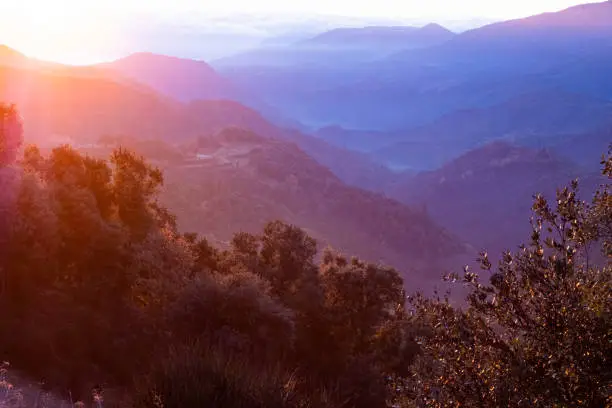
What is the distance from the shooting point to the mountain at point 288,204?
86625 mm

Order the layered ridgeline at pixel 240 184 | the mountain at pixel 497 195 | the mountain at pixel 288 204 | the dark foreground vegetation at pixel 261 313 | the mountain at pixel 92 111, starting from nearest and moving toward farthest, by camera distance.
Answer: the dark foreground vegetation at pixel 261 313 → the mountain at pixel 288 204 → the layered ridgeline at pixel 240 184 → the mountain at pixel 92 111 → the mountain at pixel 497 195

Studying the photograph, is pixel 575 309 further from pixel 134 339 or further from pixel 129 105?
pixel 129 105

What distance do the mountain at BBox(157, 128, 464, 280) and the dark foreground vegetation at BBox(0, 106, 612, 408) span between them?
54186 mm

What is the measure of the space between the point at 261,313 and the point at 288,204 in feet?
300

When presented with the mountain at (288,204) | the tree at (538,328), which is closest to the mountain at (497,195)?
the mountain at (288,204)

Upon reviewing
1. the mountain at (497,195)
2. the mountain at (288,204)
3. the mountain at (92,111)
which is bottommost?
the mountain at (497,195)

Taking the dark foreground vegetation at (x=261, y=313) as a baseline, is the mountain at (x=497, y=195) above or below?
below

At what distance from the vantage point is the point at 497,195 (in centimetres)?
18712

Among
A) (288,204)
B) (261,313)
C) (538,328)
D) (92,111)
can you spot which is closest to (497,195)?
(288,204)

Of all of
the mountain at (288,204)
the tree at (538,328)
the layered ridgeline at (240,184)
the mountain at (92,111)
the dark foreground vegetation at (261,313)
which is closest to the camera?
the tree at (538,328)

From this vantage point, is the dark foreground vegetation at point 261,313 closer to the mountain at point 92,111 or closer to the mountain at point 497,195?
the mountain at point 92,111

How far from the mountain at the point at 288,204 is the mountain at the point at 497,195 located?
4670cm

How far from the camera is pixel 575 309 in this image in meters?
7.15

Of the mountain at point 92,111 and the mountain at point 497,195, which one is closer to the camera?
the mountain at point 92,111
